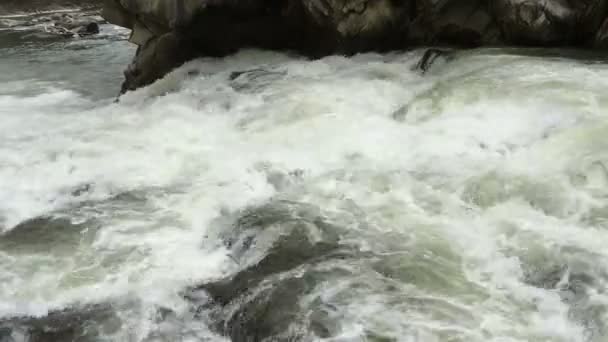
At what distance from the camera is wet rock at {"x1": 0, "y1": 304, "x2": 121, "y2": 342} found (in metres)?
4.20

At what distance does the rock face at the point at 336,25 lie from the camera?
→ 9008 mm

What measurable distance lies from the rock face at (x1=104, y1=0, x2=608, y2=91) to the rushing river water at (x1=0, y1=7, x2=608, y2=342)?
76cm

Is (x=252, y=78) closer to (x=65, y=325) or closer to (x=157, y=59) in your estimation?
(x=157, y=59)

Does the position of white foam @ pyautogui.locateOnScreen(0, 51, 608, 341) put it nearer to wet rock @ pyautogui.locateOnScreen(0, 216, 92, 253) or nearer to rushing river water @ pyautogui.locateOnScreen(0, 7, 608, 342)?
rushing river water @ pyautogui.locateOnScreen(0, 7, 608, 342)

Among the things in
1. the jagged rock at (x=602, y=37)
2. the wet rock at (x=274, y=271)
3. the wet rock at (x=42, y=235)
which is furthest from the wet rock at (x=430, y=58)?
the wet rock at (x=42, y=235)

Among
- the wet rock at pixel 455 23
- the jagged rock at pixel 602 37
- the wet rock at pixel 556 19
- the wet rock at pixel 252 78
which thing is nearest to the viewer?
the jagged rock at pixel 602 37

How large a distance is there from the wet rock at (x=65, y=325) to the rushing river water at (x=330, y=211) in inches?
0.6

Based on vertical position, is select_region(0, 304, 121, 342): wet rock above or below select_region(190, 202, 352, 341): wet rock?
below

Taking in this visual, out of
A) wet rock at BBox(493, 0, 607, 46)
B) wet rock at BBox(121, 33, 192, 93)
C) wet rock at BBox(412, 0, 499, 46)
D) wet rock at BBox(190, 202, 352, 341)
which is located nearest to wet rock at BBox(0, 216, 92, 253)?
wet rock at BBox(190, 202, 352, 341)

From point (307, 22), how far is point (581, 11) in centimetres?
433

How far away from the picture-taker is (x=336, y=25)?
10000mm

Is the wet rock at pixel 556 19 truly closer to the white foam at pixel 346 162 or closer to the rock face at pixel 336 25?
the rock face at pixel 336 25

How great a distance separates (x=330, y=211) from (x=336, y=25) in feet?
16.9

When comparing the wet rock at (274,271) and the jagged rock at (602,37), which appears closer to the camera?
the wet rock at (274,271)
